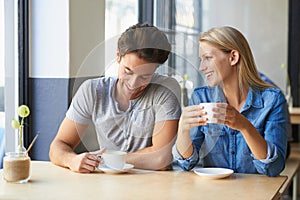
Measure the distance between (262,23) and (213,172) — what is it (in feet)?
9.64

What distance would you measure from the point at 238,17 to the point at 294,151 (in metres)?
1.41

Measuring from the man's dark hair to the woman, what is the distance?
0.46ft

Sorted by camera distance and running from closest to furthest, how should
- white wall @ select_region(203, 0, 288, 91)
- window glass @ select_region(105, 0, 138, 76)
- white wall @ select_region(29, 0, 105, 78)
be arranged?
1. white wall @ select_region(29, 0, 105, 78)
2. window glass @ select_region(105, 0, 138, 76)
3. white wall @ select_region(203, 0, 288, 91)

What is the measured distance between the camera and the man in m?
1.84

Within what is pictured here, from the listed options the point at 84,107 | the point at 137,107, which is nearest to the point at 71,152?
the point at 84,107

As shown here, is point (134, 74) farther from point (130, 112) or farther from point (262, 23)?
point (262, 23)

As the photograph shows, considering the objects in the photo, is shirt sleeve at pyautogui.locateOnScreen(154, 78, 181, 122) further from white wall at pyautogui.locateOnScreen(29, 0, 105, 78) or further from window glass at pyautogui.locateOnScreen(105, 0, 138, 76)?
white wall at pyautogui.locateOnScreen(29, 0, 105, 78)

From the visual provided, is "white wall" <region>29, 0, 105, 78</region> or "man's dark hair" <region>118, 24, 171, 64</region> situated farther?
"white wall" <region>29, 0, 105, 78</region>

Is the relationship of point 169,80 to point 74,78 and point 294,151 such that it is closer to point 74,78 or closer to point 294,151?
point 74,78

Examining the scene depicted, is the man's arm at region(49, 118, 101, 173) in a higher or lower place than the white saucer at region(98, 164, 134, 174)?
higher

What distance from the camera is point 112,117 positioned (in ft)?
6.26

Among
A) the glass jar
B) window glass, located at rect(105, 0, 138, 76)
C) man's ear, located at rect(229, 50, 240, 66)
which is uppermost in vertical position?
window glass, located at rect(105, 0, 138, 76)

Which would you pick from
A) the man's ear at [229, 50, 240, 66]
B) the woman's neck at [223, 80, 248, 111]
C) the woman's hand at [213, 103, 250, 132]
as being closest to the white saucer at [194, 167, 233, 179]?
the woman's hand at [213, 103, 250, 132]

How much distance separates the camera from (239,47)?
6.27 feet
